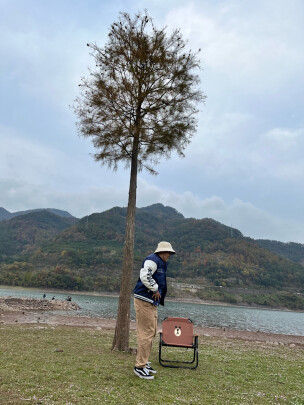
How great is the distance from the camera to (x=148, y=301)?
636 cm

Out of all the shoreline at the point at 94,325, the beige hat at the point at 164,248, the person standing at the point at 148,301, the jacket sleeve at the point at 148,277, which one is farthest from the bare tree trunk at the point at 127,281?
the shoreline at the point at 94,325

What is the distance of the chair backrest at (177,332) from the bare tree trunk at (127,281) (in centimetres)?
243

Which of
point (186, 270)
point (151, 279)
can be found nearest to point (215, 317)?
point (151, 279)

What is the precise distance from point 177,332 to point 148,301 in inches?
69.7

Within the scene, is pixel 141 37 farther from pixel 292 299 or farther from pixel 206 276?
pixel 206 276

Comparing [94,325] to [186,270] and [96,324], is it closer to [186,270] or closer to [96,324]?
[96,324]

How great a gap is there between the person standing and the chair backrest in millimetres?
1177

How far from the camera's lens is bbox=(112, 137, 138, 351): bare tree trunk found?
9508mm

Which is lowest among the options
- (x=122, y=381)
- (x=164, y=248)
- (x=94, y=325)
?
(x=94, y=325)

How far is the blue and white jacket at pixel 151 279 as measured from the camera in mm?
6215

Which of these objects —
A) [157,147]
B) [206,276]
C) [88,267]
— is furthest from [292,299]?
[157,147]

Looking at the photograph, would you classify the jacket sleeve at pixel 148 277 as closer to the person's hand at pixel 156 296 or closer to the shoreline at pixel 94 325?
the person's hand at pixel 156 296

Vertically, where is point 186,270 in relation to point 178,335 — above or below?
below

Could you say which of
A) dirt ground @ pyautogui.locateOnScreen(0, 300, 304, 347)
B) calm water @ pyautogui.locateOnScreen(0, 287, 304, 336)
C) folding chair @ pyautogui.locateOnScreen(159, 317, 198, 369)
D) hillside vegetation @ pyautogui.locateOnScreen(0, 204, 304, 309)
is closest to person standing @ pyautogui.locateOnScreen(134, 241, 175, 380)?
folding chair @ pyautogui.locateOnScreen(159, 317, 198, 369)
